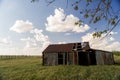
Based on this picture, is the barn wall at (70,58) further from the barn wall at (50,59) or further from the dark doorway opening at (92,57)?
the dark doorway opening at (92,57)

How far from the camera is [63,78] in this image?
23.6 m

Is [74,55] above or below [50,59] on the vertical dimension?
above

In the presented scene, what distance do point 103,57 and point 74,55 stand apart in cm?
596

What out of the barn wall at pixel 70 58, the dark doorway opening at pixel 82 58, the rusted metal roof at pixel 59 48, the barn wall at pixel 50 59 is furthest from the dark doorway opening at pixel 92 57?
the barn wall at pixel 50 59

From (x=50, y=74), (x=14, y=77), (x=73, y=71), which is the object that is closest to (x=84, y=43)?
(x=73, y=71)

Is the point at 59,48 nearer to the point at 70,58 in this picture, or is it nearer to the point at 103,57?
the point at 70,58

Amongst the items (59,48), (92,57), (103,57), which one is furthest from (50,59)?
(103,57)

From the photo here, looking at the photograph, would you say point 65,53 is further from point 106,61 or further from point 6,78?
point 6,78

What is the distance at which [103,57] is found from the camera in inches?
1475

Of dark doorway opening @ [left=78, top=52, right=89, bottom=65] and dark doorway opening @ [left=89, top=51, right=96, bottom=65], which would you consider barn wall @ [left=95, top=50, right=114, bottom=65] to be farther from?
dark doorway opening @ [left=78, top=52, right=89, bottom=65]

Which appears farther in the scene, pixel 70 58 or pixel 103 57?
pixel 103 57

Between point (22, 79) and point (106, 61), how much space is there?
1942cm

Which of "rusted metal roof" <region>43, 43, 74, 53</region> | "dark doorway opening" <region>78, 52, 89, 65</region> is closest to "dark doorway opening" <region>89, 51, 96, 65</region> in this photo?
"dark doorway opening" <region>78, 52, 89, 65</region>

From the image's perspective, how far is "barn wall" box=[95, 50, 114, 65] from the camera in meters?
36.0
